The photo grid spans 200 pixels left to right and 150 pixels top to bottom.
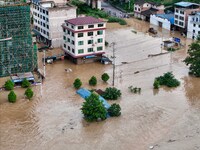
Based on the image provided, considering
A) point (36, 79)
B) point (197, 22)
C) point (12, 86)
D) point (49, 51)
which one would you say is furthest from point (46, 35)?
point (197, 22)

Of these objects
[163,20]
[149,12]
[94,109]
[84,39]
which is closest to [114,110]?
[94,109]

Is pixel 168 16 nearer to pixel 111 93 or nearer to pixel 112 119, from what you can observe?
pixel 111 93

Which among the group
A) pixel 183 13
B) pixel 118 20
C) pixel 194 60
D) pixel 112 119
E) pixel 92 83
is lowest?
pixel 112 119

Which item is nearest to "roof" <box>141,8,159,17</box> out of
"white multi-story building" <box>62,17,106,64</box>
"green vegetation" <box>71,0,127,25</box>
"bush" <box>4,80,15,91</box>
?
"green vegetation" <box>71,0,127,25</box>

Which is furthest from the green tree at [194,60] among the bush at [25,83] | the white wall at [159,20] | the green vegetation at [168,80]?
the white wall at [159,20]

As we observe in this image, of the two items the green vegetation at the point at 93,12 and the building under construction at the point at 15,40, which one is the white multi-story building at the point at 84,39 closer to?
the building under construction at the point at 15,40
